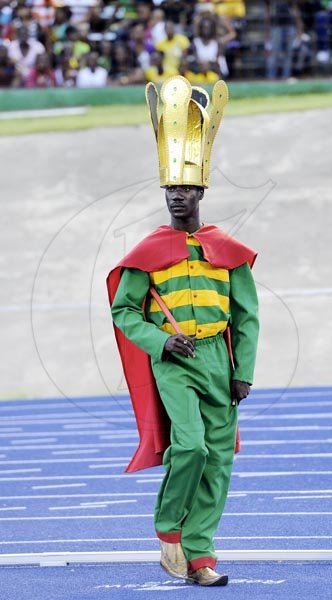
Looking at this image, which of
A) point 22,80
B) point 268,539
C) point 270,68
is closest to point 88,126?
point 22,80

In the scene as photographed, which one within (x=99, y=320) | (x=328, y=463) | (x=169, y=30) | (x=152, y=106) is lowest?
(x=99, y=320)

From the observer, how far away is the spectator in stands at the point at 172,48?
63.9ft

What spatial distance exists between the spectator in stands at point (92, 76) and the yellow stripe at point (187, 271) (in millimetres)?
14819

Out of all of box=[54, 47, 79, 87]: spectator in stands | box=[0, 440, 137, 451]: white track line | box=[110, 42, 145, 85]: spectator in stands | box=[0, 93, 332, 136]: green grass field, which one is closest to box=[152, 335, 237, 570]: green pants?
box=[0, 440, 137, 451]: white track line

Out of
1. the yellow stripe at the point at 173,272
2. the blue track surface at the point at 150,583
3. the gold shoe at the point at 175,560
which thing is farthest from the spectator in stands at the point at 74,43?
the gold shoe at the point at 175,560

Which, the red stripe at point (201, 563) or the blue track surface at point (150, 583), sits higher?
the red stripe at point (201, 563)

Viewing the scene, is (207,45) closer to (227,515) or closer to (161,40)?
(161,40)

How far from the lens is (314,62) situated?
2056 cm

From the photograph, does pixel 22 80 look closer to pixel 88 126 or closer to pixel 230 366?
pixel 88 126

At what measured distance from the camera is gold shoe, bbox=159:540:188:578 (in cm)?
577

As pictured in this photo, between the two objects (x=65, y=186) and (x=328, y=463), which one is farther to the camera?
(x=65, y=186)

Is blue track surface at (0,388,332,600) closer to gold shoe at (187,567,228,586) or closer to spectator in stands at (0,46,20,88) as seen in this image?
gold shoe at (187,567,228,586)

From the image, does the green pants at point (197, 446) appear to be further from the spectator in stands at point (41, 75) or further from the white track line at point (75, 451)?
the spectator in stands at point (41, 75)

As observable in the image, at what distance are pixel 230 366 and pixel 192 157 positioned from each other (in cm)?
94
